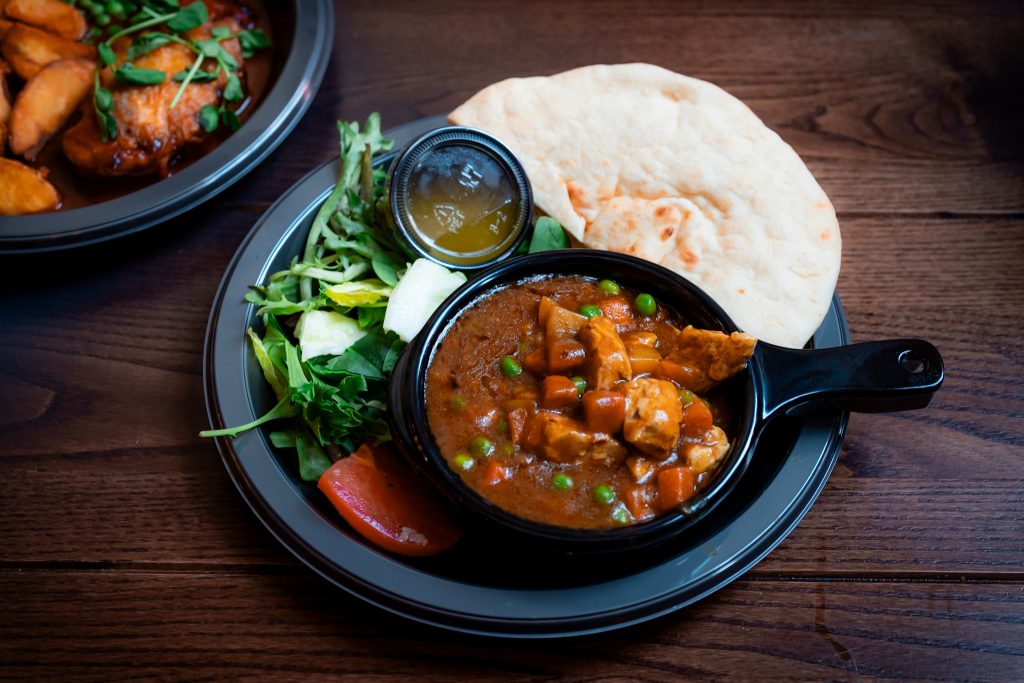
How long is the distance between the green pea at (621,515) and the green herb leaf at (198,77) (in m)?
2.73

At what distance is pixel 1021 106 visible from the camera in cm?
401

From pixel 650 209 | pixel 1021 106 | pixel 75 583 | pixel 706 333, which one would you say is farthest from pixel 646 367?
pixel 1021 106

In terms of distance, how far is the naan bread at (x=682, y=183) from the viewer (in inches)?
117

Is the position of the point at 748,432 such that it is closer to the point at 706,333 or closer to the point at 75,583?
the point at 706,333

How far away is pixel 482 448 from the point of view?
243 cm

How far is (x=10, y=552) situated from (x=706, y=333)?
244cm

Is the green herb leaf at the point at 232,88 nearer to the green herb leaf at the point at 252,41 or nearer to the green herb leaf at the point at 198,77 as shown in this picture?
the green herb leaf at the point at 198,77

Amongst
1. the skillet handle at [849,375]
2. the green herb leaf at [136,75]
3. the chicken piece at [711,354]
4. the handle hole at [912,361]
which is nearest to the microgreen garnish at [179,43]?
the green herb leaf at [136,75]

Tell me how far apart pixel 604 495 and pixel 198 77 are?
2.70 m

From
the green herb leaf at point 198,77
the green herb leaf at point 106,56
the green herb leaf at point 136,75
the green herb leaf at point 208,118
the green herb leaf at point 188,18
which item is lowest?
the green herb leaf at point 208,118

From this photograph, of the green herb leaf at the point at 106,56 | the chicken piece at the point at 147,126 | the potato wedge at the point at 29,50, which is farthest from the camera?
the potato wedge at the point at 29,50

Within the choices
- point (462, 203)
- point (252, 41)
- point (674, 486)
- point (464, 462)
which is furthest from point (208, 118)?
point (674, 486)

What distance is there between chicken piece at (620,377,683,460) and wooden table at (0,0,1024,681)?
67 centimetres

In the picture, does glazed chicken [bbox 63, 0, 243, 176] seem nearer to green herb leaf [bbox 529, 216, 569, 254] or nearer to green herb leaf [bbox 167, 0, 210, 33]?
green herb leaf [bbox 167, 0, 210, 33]
